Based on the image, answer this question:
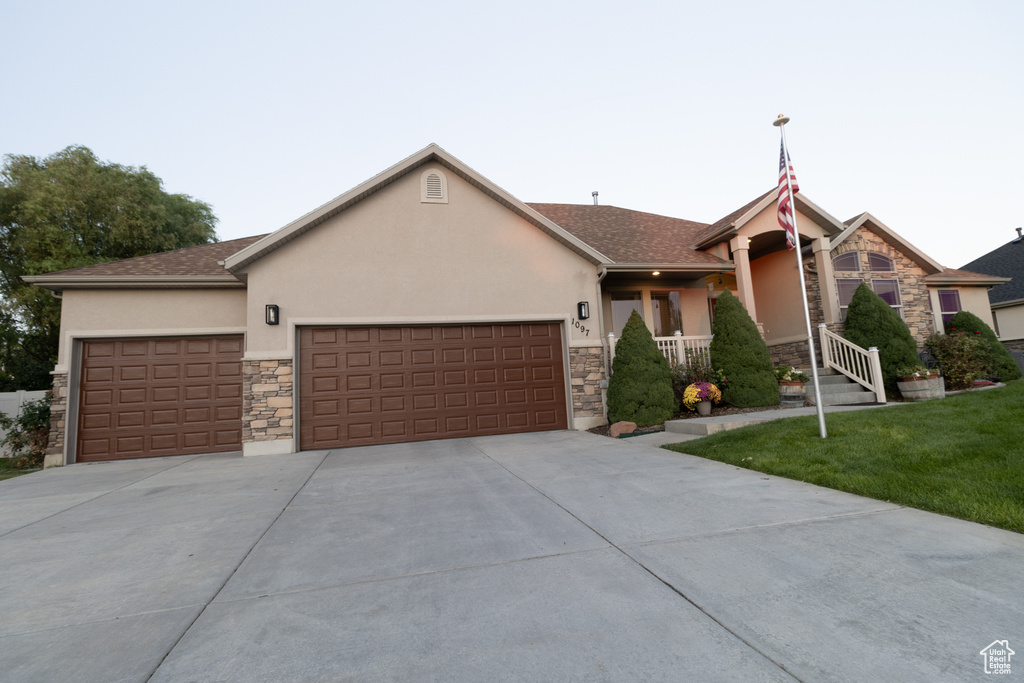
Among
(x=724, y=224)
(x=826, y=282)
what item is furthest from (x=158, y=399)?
(x=826, y=282)

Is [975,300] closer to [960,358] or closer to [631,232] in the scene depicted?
[960,358]

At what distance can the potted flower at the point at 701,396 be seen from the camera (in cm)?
893

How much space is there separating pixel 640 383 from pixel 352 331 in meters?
6.04

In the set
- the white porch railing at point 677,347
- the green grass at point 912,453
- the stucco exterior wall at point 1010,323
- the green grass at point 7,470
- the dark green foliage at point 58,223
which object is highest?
the dark green foliage at point 58,223

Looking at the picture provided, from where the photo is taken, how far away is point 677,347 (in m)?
10.2

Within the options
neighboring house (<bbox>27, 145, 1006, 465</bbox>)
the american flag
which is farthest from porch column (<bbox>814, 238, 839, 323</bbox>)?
the american flag

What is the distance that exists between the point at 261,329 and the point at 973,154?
19.7m

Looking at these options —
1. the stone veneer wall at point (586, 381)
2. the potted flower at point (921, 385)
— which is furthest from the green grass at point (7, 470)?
the potted flower at point (921, 385)

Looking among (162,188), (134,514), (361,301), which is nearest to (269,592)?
(134,514)

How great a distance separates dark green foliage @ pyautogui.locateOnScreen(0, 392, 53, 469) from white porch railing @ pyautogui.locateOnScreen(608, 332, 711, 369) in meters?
11.9

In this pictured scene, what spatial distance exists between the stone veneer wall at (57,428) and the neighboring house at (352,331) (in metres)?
0.03

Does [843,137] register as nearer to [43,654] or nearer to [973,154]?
[973,154]

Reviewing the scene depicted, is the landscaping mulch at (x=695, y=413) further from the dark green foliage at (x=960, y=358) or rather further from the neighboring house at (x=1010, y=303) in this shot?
the neighboring house at (x=1010, y=303)

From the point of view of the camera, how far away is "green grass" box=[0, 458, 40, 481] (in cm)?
796
